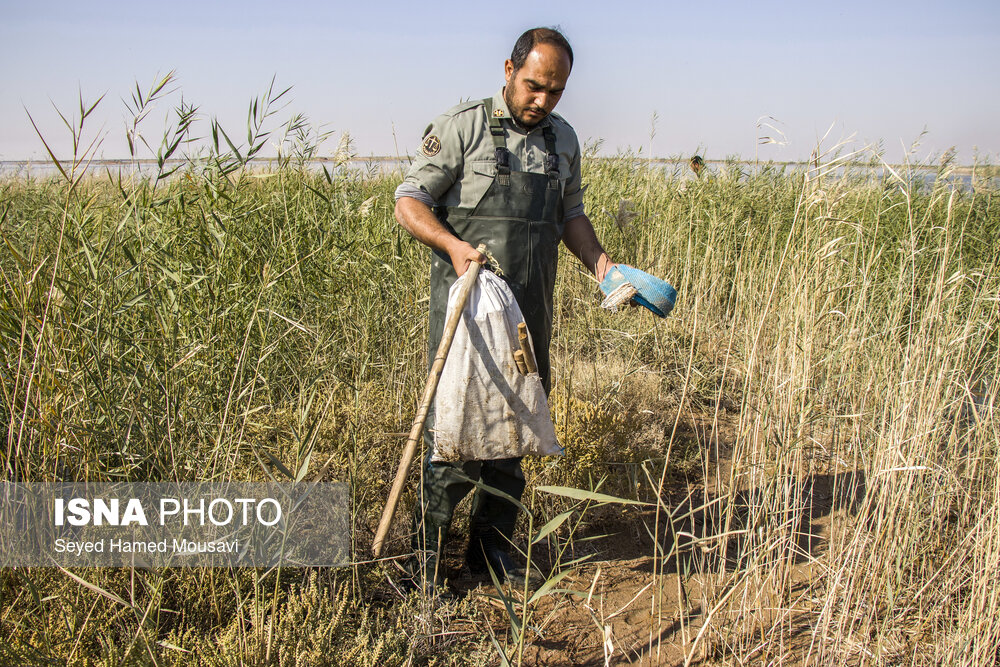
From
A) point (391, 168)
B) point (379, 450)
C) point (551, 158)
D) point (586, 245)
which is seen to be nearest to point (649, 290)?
point (586, 245)

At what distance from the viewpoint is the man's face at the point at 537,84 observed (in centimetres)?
230

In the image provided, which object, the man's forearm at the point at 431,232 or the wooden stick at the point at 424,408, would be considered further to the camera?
the man's forearm at the point at 431,232

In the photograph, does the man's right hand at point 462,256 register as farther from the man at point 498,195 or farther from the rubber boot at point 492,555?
the rubber boot at point 492,555

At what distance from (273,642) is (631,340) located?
3.26 metres

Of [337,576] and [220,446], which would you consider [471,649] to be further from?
[220,446]

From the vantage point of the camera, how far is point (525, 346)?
2117 mm

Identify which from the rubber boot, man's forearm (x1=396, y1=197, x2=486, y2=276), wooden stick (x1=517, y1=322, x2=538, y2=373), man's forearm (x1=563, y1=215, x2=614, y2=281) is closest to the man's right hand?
man's forearm (x1=396, y1=197, x2=486, y2=276)

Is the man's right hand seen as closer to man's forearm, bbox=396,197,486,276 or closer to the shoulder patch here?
man's forearm, bbox=396,197,486,276

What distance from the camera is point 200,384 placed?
2398 mm

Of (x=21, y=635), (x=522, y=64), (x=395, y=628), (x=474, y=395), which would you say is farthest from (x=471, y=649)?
(x=522, y=64)

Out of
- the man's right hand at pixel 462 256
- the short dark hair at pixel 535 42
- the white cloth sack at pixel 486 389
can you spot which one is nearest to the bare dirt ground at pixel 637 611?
the white cloth sack at pixel 486 389

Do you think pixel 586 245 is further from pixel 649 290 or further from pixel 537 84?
pixel 537 84

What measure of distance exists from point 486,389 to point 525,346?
0.18 meters

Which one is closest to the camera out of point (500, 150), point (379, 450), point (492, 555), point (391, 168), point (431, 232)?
point (431, 232)
